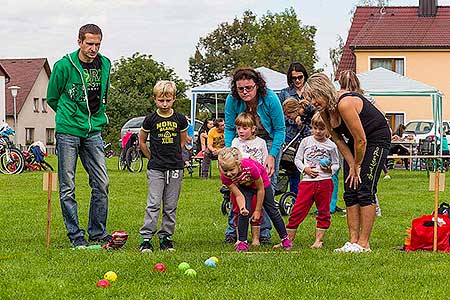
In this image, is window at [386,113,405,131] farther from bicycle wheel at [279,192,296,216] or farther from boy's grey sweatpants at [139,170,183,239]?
boy's grey sweatpants at [139,170,183,239]

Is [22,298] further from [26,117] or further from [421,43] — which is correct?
[26,117]

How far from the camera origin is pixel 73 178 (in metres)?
8.87

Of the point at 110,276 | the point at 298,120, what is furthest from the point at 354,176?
the point at 298,120

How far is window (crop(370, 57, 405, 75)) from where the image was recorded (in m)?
45.1

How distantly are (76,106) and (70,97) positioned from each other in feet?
0.35

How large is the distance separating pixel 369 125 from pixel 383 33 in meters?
38.8

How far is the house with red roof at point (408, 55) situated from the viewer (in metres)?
43.8

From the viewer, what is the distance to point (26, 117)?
65.5m

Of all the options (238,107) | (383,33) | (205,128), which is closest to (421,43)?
(383,33)

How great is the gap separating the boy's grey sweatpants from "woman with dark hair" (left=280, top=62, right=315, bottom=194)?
2.56 m

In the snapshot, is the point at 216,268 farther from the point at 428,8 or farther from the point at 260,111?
the point at 428,8

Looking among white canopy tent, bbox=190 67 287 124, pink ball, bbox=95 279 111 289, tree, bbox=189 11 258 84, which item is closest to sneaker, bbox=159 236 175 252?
pink ball, bbox=95 279 111 289

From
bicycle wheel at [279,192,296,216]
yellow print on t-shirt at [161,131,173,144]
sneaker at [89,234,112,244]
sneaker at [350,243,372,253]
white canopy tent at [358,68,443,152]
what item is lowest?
sneaker at [89,234,112,244]

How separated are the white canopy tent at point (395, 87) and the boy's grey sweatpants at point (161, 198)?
1696 centimetres
